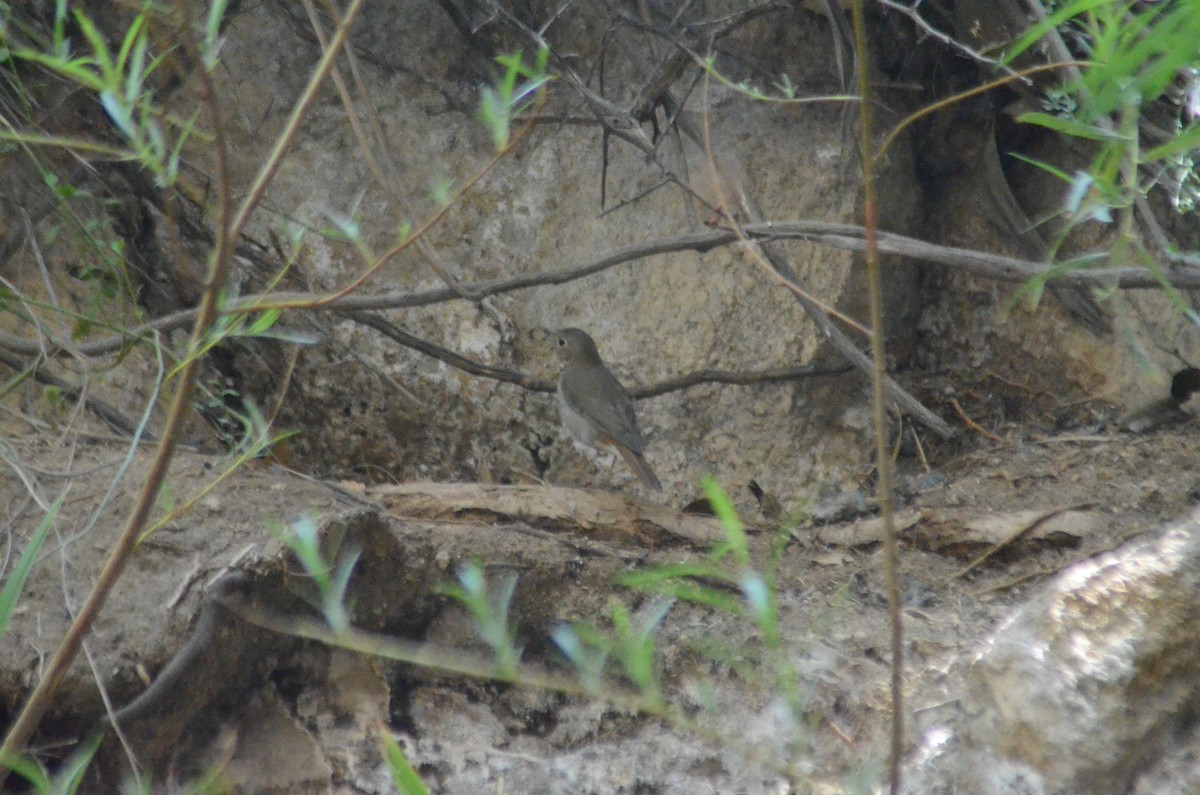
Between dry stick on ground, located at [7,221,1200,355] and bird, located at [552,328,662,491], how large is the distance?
803 mm

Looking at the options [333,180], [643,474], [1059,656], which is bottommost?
[643,474]

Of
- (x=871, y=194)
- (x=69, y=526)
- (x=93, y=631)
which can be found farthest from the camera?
(x=69, y=526)

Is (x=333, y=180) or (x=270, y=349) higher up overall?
(x=333, y=180)

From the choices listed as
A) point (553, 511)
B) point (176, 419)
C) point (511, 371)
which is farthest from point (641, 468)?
point (176, 419)

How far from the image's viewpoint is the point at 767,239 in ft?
10.1

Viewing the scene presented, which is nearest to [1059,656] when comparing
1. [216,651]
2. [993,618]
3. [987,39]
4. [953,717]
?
[953,717]

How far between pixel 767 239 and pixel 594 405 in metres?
1.23

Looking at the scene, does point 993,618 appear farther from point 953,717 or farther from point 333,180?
point 333,180

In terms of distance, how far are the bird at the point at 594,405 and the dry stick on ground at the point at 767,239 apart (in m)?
0.80

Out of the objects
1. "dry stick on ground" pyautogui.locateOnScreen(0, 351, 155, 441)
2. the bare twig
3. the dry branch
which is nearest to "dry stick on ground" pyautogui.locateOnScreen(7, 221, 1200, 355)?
"dry stick on ground" pyautogui.locateOnScreen(0, 351, 155, 441)

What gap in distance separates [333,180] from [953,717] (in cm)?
296

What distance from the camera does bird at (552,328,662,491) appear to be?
405 centimetres

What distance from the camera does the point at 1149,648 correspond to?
1.63m

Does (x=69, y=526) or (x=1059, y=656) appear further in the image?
(x=69, y=526)
